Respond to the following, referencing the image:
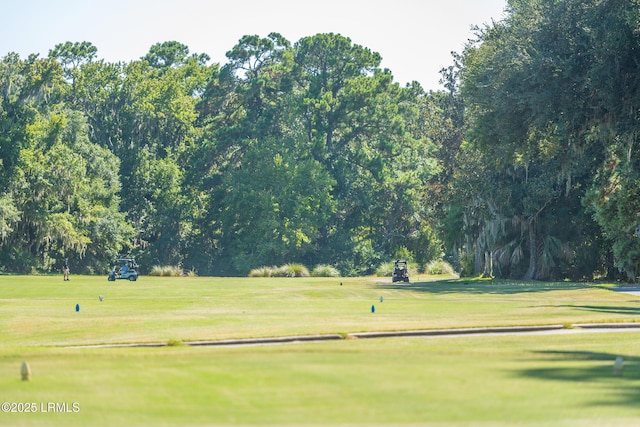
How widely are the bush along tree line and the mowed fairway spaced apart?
38.5 metres

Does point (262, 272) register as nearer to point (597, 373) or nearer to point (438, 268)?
point (438, 268)

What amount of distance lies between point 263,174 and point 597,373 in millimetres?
86549

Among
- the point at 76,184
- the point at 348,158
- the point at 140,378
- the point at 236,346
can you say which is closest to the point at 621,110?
the point at 236,346

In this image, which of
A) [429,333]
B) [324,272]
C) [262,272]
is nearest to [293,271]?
[262,272]

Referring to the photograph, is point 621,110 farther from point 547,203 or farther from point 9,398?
point 9,398

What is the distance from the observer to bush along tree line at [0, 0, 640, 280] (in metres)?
70.9

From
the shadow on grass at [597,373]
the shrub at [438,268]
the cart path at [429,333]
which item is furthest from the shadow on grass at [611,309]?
the shrub at [438,268]

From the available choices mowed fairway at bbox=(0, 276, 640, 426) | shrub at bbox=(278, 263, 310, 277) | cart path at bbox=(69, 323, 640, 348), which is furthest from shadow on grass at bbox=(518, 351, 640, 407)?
shrub at bbox=(278, 263, 310, 277)

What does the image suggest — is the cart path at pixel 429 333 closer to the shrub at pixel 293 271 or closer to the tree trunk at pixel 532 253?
the tree trunk at pixel 532 253

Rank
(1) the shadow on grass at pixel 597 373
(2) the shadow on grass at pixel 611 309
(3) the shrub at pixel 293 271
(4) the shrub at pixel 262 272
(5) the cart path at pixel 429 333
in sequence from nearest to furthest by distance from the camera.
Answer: (1) the shadow on grass at pixel 597 373 → (5) the cart path at pixel 429 333 → (2) the shadow on grass at pixel 611 309 → (3) the shrub at pixel 293 271 → (4) the shrub at pixel 262 272

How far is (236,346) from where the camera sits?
22.2 metres

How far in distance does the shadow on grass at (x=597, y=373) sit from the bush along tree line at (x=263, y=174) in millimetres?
47664

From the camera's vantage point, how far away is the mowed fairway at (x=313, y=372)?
13.0 meters

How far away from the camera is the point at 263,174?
338 feet
